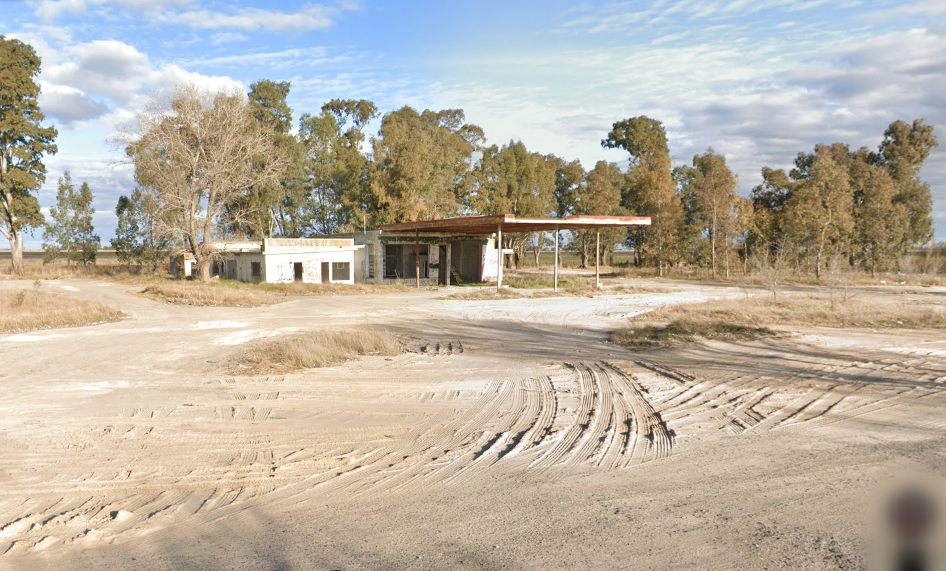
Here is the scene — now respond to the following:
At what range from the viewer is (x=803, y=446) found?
6.14 m

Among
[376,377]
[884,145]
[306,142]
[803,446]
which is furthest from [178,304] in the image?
[884,145]

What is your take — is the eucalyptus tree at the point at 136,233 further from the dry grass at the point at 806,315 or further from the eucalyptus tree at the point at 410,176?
the dry grass at the point at 806,315

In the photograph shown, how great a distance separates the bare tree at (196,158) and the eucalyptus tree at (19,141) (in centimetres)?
1249

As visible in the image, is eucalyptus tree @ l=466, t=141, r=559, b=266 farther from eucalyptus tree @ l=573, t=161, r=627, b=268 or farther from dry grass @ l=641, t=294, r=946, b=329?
dry grass @ l=641, t=294, r=946, b=329

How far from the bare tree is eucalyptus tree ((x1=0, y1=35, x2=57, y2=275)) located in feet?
41.0

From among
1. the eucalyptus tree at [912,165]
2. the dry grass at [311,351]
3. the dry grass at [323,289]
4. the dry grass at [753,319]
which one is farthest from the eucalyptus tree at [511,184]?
the dry grass at [311,351]

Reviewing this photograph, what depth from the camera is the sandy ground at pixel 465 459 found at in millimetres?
4141

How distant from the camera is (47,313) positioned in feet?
60.7

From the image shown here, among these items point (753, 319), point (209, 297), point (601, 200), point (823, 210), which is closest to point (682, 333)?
point (753, 319)

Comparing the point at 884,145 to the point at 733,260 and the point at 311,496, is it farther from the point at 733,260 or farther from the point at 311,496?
the point at 311,496

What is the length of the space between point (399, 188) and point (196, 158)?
13669mm

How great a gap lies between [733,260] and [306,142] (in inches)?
1423

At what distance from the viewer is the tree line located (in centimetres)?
3691

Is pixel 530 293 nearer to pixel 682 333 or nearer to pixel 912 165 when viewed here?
pixel 682 333
